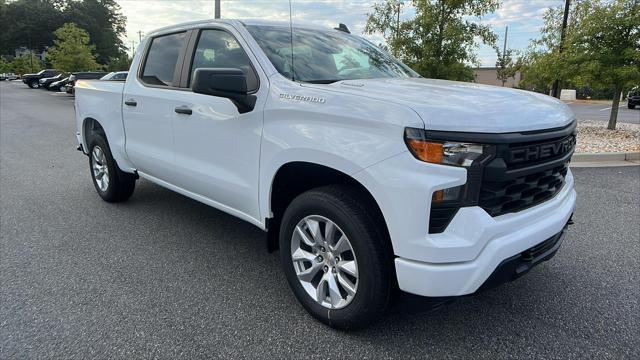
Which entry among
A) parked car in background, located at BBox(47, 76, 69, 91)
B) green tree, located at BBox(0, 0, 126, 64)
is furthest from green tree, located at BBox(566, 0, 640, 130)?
green tree, located at BBox(0, 0, 126, 64)

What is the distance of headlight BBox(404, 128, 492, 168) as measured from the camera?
2098 mm

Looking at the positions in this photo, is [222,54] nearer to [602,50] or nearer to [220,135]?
[220,135]

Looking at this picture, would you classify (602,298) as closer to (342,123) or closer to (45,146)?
(342,123)

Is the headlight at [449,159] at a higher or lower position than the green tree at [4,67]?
higher

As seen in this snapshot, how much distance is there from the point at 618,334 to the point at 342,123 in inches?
81.2

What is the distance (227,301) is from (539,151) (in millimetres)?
2132

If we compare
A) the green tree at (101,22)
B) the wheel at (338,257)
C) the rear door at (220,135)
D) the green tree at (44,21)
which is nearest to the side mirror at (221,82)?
the rear door at (220,135)

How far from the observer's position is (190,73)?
145 inches

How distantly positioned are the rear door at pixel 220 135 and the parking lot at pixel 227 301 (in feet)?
2.02

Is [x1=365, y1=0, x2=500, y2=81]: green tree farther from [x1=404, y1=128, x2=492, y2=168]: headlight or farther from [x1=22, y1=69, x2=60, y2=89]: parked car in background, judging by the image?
[x1=22, y1=69, x2=60, y2=89]: parked car in background

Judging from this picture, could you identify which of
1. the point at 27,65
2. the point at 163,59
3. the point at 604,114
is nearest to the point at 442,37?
the point at 163,59

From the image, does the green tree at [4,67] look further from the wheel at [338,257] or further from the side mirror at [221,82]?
the wheel at [338,257]

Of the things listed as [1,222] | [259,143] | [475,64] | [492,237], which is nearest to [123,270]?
[259,143]

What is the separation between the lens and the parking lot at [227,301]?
2.53m
